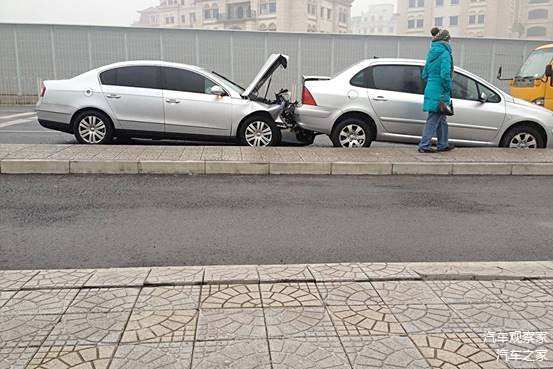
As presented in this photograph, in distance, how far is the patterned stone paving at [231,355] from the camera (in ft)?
8.86

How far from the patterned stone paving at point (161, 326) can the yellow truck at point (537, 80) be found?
1097 cm

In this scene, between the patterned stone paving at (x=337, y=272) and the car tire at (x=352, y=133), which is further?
the car tire at (x=352, y=133)

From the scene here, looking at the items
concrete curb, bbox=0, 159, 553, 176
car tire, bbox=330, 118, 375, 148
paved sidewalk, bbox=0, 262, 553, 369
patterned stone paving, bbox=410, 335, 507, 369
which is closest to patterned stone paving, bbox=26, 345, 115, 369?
paved sidewalk, bbox=0, 262, 553, 369

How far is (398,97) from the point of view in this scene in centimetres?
912

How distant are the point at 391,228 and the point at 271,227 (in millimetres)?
1267

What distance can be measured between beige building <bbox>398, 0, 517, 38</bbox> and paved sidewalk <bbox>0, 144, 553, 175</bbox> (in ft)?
300

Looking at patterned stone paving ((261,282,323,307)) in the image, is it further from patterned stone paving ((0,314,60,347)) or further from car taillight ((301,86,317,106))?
car taillight ((301,86,317,106))

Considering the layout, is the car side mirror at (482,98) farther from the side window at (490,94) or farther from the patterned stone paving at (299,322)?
the patterned stone paving at (299,322)

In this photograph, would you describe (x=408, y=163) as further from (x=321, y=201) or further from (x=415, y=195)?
(x=321, y=201)

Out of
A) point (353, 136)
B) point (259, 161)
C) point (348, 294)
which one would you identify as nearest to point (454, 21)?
point (353, 136)

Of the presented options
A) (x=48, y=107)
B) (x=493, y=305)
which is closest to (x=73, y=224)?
(x=493, y=305)

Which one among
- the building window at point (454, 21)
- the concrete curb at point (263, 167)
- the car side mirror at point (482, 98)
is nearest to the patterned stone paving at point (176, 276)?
the concrete curb at point (263, 167)

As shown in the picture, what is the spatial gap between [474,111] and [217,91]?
15.4 ft

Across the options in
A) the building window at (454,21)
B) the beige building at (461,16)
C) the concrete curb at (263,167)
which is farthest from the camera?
the building window at (454,21)
